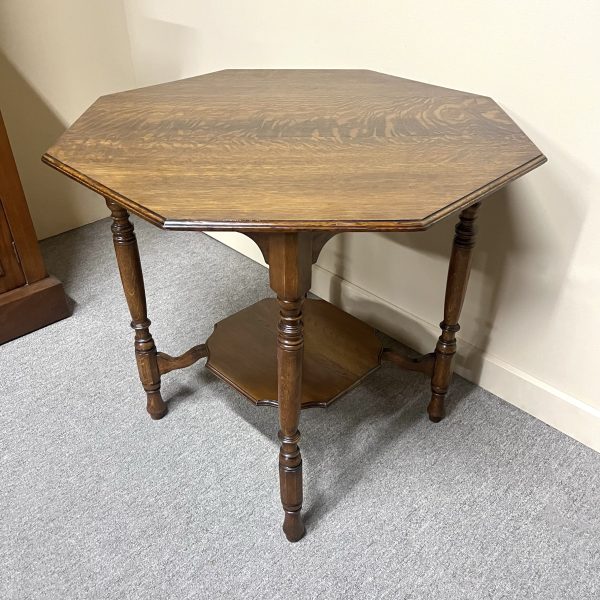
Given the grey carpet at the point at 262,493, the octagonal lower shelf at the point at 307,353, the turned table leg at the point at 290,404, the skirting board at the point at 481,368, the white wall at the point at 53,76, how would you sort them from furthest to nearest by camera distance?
1. the white wall at the point at 53,76
2. the skirting board at the point at 481,368
3. the octagonal lower shelf at the point at 307,353
4. the grey carpet at the point at 262,493
5. the turned table leg at the point at 290,404

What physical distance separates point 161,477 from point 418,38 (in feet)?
4.24

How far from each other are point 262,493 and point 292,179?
0.82 meters

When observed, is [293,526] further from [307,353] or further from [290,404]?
[307,353]

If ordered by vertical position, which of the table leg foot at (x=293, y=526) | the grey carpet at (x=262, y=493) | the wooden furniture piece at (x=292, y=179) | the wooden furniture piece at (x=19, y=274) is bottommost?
the grey carpet at (x=262, y=493)

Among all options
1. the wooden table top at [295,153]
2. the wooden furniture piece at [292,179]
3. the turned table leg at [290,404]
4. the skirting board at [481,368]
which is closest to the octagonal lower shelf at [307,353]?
the wooden furniture piece at [292,179]

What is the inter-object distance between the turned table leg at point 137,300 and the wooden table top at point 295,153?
8.1 inches

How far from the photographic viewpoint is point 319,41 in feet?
5.69

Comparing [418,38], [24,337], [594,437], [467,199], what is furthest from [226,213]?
[24,337]

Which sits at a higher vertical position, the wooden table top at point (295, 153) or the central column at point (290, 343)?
the wooden table top at point (295, 153)

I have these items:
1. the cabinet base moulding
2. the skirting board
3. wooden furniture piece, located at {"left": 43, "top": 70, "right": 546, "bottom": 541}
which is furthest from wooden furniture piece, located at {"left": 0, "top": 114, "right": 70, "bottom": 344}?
the skirting board

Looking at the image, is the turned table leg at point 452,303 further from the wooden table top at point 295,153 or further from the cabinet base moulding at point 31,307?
the cabinet base moulding at point 31,307

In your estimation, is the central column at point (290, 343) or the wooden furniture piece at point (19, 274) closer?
the central column at point (290, 343)

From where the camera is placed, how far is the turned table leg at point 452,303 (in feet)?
4.34

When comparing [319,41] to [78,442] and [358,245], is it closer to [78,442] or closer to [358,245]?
[358,245]
